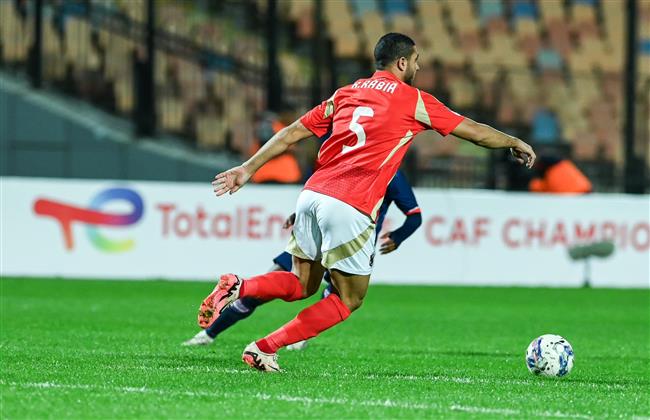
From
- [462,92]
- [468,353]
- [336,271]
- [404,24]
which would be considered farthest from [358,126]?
[404,24]

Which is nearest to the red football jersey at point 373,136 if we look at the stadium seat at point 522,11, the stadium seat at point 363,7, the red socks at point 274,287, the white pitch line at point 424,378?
the red socks at point 274,287

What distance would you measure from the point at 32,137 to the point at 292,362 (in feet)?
40.6

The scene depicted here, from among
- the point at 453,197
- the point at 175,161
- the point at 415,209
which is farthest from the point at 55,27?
the point at 415,209

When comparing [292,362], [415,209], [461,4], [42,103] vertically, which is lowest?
[292,362]

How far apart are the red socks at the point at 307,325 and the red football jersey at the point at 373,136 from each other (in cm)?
57

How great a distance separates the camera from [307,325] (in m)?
7.84

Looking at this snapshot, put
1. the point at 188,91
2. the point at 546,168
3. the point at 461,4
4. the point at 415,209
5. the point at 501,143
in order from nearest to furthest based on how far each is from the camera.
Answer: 1. the point at 501,143
2. the point at 415,209
3. the point at 546,168
4. the point at 188,91
5. the point at 461,4

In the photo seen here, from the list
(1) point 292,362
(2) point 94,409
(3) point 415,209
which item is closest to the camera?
(2) point 94,409

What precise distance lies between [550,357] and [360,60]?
16.1m

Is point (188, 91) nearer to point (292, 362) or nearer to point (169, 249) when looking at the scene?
point (169, 249)

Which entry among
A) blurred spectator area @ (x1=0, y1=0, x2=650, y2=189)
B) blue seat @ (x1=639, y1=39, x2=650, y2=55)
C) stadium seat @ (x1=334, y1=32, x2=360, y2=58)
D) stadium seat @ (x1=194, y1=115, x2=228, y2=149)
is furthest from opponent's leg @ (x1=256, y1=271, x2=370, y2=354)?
blue seat @ (x1=639, y1=39, x2=650, y2=55)

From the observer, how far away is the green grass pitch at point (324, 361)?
655cm

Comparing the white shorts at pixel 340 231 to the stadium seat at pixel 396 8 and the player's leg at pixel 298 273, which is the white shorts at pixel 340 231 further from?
the stadium seat at pixel 396 8

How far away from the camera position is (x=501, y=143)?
25.9 feet
